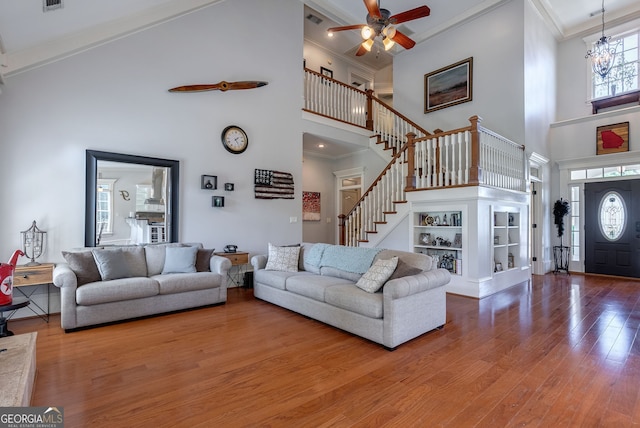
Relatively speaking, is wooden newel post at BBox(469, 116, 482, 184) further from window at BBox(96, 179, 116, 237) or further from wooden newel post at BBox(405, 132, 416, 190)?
window at BBox(96, 179, 116, 237)

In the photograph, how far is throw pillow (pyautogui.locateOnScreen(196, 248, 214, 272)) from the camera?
4.60 meters

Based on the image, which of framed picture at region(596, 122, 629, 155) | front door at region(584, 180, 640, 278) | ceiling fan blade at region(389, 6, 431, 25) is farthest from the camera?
framed picture at region(596, 122, 629, 155)

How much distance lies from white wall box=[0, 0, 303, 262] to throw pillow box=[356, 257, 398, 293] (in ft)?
9.98

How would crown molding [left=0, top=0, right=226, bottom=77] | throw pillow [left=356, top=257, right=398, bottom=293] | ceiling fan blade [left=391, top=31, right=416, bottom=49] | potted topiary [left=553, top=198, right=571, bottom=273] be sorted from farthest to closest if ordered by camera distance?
potted topiary [left=553, top=198, right=571, bottom=273] → ceiling fan blade [left=391, top=31, right=416, bottom=49] → crown molding [left=0, top=0, right=226, bottom=77] → throw pillow [left=356, top=257, right=398, bottom=293]

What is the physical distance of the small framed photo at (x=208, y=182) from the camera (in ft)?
17.2

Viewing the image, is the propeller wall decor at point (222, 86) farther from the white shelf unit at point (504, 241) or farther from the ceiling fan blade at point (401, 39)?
the white shelf unit at point (504, 241)

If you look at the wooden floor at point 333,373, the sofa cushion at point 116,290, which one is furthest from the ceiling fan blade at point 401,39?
the sofa cushion at point 116,290

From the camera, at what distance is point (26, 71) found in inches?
154

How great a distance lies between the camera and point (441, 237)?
563 centimetres

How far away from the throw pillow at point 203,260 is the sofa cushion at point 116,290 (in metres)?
0.76

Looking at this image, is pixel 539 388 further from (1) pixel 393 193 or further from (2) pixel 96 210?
(2) pixel 96 210

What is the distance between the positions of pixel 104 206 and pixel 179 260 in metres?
1.31

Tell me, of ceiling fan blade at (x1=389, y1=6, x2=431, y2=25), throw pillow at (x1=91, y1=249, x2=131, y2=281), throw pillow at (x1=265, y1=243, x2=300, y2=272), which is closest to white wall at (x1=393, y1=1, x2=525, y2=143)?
ceiling fan blade at (x1=389, y1=6, x2=431, y2=25)

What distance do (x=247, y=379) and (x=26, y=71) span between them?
4.59 meters
